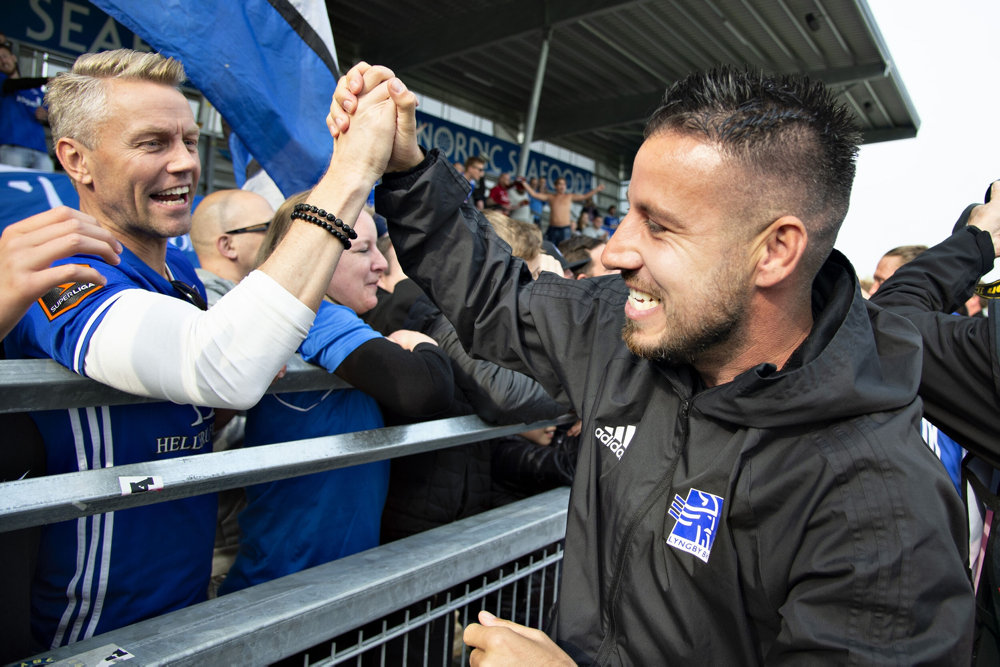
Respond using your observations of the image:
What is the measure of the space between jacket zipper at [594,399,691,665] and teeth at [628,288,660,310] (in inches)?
8.0

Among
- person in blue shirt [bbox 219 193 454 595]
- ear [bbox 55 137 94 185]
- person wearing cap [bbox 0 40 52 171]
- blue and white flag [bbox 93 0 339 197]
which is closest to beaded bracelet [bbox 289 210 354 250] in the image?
person in blue shirt [bbox 219 193 454 595]

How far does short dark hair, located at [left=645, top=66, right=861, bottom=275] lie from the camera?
1.26 metres

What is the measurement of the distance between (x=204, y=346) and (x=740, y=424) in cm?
102

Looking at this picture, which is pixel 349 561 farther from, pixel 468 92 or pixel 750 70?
pixel 468 92

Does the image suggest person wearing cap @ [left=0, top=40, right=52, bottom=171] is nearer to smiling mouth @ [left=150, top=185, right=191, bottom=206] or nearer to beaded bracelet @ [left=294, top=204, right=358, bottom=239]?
smiling mouth @ [left=150, top=185, right=191, bottom=206]

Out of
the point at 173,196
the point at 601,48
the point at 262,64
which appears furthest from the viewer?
the point at 601,48

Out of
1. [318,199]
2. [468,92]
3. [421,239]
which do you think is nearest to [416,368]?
[421,239]

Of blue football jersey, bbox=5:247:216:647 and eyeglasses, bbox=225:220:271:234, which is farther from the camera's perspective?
eyeglasses, bbox=225:220:271:234

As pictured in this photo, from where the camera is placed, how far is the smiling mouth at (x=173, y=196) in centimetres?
179

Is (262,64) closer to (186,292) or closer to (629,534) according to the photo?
(186,292)

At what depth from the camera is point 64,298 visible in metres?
1.37

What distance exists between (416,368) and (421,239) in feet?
1.52

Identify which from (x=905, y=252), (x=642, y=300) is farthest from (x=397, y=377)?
(x=905, y=252)

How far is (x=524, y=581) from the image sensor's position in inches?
97.7
